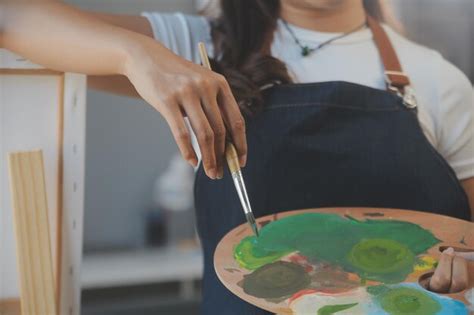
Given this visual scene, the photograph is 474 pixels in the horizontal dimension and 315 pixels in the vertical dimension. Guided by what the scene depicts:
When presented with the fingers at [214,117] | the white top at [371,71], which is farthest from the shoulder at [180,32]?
the fingers at [214,117]

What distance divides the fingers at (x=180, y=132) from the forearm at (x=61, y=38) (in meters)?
0.06

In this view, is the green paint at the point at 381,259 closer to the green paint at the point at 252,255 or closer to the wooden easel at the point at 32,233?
the green paint at the point at 252,255

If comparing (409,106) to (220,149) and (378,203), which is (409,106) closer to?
(378,203)

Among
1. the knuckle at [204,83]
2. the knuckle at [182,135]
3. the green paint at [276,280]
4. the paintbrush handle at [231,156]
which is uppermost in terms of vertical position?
the knuckle at [204,83]

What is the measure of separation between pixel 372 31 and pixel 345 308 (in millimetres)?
342

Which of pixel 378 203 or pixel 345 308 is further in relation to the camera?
pixel 378 203

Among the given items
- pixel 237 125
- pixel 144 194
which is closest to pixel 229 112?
pixel 237 125

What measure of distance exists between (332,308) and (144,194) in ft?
1.82

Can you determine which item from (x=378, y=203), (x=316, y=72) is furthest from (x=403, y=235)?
(x=316, y=72)

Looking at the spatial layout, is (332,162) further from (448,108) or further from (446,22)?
(446,22)

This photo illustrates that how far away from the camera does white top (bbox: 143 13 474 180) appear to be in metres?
0.56

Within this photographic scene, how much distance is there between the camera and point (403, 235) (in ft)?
1.44

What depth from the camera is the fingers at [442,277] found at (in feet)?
1.19

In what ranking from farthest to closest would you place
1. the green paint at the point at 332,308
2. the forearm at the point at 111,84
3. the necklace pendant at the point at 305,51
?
1. the necklace pendant at the point at 305,51
2. the forearm at the point at 111,84
3. the green paint at the point at 332,308
